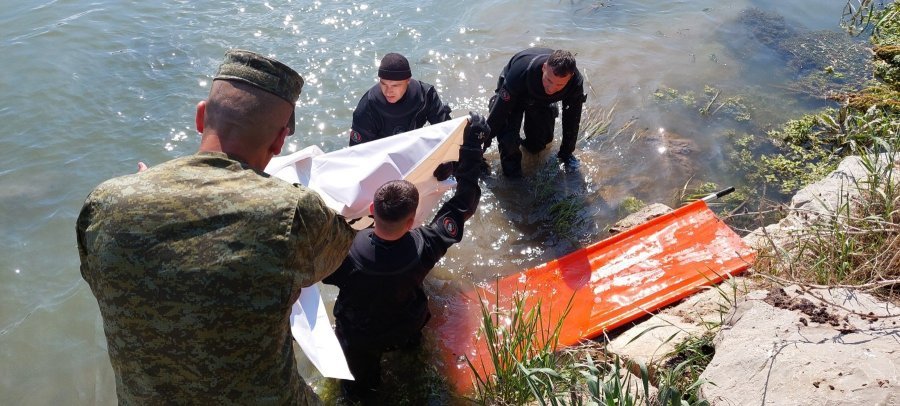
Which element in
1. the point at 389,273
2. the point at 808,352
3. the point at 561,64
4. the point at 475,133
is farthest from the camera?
the point at 561,64

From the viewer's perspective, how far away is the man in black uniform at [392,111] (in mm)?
4629

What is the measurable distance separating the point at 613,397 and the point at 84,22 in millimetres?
7832

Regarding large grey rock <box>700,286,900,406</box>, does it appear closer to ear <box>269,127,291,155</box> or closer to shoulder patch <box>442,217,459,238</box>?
shoulder patch <box>442,217,459,238</box>

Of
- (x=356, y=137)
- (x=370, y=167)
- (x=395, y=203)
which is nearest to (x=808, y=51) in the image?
(x=356, y=137)

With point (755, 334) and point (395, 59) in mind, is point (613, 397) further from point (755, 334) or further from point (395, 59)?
point (395, 59)

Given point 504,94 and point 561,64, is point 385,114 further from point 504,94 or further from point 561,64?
point 561,64

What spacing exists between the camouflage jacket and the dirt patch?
229 centimetres

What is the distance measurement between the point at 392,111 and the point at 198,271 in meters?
3.02

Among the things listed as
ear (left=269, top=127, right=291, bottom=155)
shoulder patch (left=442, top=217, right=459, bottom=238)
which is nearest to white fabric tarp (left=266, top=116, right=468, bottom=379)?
shoulder patch (left=442, top=217, right=459, bottom=238)

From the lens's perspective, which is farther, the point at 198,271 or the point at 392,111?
the point at 392,111

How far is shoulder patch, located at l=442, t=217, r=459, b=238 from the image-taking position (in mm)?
→ 3474

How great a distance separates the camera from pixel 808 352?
106 inches

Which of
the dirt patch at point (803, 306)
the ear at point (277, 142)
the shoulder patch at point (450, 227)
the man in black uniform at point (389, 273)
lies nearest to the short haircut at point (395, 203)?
the man in black uniform at point (389, 273)

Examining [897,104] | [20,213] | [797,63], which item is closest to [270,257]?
[20,213]
